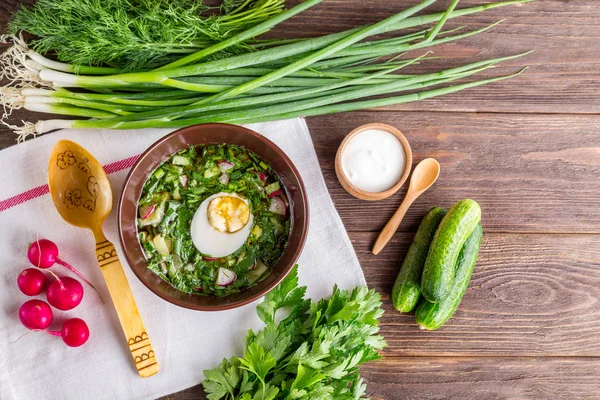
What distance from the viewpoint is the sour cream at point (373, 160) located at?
224 centimetres

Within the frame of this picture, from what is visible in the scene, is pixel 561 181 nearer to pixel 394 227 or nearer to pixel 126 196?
pixel 394 227

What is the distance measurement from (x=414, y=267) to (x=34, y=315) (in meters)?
1.47

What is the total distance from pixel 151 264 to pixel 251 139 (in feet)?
2.01

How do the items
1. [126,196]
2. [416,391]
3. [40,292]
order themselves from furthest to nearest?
1. [416,391]
2. [40,292]
3. [126,196]

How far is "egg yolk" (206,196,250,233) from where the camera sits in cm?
218

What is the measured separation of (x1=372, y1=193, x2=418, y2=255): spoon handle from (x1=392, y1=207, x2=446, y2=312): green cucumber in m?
0.09

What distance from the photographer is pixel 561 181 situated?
8.04 ft

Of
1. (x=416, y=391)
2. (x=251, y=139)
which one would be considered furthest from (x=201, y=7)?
(x=416, y=391)


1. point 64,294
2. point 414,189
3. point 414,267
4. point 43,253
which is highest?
point 43,253

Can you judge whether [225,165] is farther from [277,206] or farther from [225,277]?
[225,277]

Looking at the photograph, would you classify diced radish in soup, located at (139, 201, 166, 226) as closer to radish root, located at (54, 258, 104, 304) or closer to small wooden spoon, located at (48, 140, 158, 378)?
small wooden spoon, located at (48, 140, 158, 378)

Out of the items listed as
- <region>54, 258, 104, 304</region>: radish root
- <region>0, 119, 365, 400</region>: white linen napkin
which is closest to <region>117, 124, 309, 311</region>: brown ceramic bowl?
<region>0, 119, 365, 400</region>: white linen napkin

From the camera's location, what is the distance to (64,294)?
2109 mm

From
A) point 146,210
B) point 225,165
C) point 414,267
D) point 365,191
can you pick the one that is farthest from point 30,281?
point 414,267
